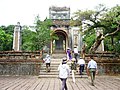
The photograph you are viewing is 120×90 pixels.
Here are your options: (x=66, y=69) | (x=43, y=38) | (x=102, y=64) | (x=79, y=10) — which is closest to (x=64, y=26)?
(x=43, y=38)

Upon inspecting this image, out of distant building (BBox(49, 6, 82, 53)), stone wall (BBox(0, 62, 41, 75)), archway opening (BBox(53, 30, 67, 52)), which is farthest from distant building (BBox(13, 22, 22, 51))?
stone wall (BBox(0, 62, 41, 75))

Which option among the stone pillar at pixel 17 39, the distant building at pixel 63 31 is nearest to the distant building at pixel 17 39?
the stone pillar at pixel 17 39

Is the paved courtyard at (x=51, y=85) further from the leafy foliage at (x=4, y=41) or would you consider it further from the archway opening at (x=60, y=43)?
the leafy foliage at (x=4, y=41)

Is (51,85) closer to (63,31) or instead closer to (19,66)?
(19,66)

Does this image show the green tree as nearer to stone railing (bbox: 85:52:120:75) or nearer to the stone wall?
stone railing (bbox: 85:52:120:75)

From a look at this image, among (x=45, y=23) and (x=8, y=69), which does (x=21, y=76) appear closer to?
(x=8, y=69)

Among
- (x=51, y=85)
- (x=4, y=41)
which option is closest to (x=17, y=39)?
(x=4, y=41)

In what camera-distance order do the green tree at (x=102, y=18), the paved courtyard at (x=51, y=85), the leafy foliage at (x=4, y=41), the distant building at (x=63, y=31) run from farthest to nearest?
the leafy foliage at (x=4, y=41), the distant building at (x=63, y=31), the green tree at (x=102, y=18), the paved courtyard at (x=51, y=85)

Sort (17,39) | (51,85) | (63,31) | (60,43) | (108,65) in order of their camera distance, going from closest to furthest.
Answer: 1. (51,85)
2. (108,65)
3. (17,39)
4. (63,31)
5. (60,43)

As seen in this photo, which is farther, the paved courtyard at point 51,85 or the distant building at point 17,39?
the distant building at point 17,39

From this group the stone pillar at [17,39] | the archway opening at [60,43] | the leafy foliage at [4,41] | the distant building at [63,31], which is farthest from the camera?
the leafy foliage at [4,41]

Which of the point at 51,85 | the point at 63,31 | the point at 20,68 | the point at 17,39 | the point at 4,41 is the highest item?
the point at 63,31

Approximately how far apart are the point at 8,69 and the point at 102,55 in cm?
781

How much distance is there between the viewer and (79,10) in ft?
57.7
